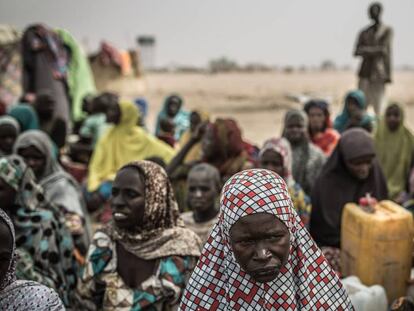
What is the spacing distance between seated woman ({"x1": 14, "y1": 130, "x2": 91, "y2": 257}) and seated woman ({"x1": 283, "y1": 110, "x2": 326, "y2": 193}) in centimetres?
228

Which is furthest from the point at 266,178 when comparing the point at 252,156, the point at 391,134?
the point at 391,134

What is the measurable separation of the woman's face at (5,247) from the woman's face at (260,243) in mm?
861

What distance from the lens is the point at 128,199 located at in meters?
3.15

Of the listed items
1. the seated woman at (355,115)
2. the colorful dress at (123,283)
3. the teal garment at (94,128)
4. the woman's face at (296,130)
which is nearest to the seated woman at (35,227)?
the colorful dress at (123,283)

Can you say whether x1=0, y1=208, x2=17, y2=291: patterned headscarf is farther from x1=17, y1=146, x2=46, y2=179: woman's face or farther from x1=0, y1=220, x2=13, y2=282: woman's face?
x1=17, y1=146, x2=46, y2=179: woman's face

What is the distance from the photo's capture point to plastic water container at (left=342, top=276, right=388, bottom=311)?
354 cm

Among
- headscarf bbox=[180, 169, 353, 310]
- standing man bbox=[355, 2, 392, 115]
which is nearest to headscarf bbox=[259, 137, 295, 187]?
headscarf bbox=[180, 169, 353, 310]

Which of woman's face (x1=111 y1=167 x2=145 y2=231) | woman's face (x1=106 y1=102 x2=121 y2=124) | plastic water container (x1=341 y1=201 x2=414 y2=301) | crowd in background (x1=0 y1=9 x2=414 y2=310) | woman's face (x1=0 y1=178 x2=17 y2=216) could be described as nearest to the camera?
crowd in background (x1=0 y1=9 x2=414 y2=310)

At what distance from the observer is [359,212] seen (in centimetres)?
388

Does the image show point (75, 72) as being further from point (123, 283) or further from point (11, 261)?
point (11, 261)

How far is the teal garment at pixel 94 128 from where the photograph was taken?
8.75 m

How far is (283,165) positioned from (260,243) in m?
2.36

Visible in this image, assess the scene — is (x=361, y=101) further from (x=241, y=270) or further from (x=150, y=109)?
(x=150, y=109)

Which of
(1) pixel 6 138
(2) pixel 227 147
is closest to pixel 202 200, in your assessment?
(2) pixel 227 147
